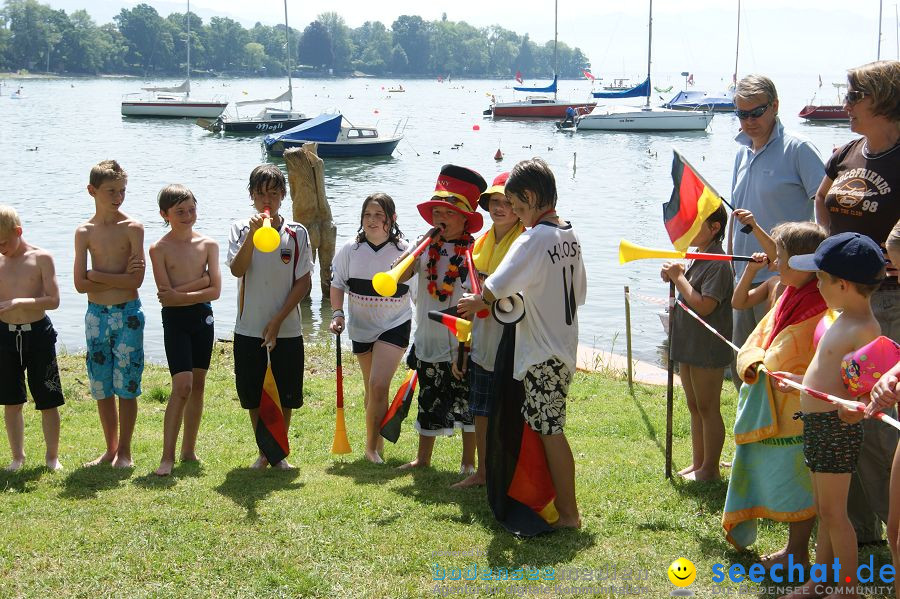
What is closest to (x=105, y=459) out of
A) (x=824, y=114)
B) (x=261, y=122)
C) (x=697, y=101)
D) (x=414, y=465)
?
(x=414, y=465)

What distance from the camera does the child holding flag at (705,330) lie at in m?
5.60

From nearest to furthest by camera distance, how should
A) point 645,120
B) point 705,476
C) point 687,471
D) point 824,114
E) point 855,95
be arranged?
point 855,95 → point 705,476 → point 687,471 → point 645,120 → point 824,114

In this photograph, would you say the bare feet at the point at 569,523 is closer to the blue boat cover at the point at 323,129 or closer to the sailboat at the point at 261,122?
the blue boat cover at the point at 323,129

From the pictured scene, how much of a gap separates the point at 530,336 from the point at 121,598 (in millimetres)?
2312

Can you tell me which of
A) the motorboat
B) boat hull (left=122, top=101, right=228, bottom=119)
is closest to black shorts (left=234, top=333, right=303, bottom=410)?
the motorboat

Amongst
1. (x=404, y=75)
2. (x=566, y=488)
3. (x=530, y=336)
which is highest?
(x=404, y=75)

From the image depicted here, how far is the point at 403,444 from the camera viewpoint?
23.7 ft

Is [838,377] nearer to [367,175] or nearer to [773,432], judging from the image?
[773,432]

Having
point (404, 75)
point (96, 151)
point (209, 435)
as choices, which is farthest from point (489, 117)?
point (404, 75)

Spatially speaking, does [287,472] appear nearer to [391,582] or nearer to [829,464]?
[391,582]

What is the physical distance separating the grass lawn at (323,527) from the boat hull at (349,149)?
115 feet

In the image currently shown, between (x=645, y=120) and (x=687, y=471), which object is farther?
(x=645, y=120)

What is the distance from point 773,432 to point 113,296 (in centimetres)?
425

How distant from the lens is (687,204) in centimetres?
564
